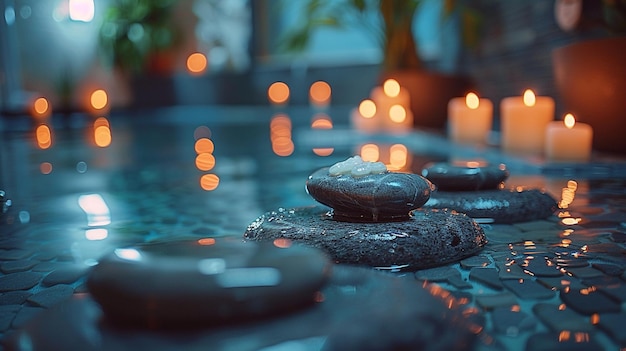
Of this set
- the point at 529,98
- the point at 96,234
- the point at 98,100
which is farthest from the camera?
the point at 98,100

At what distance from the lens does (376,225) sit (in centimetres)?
94

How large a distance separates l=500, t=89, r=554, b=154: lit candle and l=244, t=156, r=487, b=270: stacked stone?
1096 millimetres

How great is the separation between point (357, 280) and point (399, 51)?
2.97 meters

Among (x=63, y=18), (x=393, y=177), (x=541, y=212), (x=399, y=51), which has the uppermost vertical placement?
(x=63, y=18)

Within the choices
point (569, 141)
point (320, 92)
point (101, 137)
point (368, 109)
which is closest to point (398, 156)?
point (569, 141)

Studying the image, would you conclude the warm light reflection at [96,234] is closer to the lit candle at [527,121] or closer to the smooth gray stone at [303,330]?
the smooth gray stone at [303,330]

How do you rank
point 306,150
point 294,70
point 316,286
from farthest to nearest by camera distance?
point 294,70
point 306,150
point 316,286

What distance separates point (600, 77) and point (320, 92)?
397 cm

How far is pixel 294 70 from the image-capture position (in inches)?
227

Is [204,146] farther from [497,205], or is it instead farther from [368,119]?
[497,205]

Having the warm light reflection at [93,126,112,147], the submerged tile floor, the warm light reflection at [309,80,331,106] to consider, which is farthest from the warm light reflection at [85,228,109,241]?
the warm light reflection at [309,80,331,106]

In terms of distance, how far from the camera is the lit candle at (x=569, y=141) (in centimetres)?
179

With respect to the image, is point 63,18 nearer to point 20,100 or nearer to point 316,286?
point 20,100

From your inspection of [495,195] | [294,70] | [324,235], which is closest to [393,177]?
[324,235]
